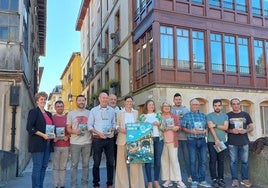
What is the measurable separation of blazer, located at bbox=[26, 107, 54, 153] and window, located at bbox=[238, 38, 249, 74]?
13.1 metres

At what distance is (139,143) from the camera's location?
6301 mm

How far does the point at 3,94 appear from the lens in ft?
33.7

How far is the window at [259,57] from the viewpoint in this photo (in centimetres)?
1723

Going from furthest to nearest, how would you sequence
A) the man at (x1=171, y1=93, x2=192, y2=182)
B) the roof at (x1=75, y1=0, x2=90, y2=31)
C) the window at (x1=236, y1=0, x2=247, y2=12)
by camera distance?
the roof at (x1=75, y1=0, x2=90, y2=31)
the window at (x1=236, y1=0, x2=247, y2=12)
the man at (x1=171, y1=93, x2=192, y2=182)

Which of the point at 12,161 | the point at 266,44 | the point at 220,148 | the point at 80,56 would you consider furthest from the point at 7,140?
the point at 80,56

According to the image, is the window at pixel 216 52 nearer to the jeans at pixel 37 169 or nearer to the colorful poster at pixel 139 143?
the colorful poster at pixel 139 143

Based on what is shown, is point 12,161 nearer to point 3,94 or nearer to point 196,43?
point 3,94

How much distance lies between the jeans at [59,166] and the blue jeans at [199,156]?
9.37 ft

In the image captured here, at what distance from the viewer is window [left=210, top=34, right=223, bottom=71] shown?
16.0 m

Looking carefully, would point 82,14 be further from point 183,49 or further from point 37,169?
point 37,169

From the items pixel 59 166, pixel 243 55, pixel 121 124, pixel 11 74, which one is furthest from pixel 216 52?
pixel 59 166

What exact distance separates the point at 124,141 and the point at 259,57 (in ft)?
44.2

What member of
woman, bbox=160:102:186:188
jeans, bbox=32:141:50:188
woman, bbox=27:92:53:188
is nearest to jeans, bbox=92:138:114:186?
woman, bbox=27:92:53:188

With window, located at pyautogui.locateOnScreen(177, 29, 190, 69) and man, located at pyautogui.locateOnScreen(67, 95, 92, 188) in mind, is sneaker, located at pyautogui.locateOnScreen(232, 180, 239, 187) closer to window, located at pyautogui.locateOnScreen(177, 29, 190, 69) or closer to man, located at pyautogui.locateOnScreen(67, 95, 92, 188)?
man, located at pyautogui.locateOnScreen(67, 95, 92, 188)
